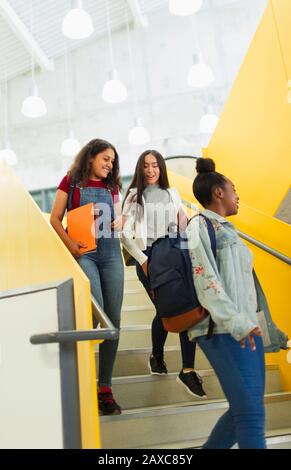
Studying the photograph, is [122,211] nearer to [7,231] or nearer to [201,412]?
[7,231]

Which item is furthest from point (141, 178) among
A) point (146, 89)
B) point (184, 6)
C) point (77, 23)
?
point (146, 89)

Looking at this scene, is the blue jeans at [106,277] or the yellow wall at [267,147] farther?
the yellow wall at [267,147]

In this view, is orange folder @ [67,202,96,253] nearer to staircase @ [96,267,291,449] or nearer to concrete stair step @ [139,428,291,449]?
staircase @ [96,267,291,449]

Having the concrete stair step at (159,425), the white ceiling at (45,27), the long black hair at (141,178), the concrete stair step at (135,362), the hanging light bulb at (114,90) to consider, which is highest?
the white ceiling at (45,27)

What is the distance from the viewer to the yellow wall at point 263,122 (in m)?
3.45

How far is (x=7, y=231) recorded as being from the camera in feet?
11.0

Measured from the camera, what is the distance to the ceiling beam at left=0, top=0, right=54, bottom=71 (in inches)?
374

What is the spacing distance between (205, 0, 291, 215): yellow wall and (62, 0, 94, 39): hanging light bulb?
185cm

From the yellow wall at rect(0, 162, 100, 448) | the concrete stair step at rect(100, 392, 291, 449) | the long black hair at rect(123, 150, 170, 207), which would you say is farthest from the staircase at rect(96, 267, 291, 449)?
the long black hair at rect(123, 150, 170, 207)

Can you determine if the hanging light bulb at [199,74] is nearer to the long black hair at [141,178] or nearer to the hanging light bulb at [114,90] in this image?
the hanging light bulb at [114,90]

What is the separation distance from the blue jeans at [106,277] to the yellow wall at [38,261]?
259 mm

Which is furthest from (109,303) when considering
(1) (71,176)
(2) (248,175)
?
(2) (248,175)

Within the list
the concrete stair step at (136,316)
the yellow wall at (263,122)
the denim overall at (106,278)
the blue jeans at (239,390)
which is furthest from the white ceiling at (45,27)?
the blue jeans at (239,390)

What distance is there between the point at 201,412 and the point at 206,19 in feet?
34.7
